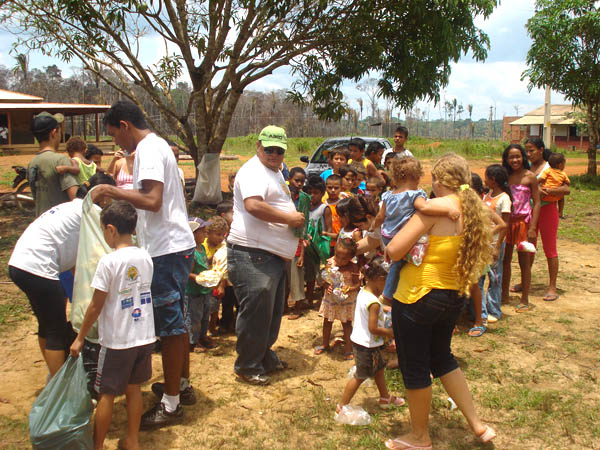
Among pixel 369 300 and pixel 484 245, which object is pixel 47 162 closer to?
pixel 369 300

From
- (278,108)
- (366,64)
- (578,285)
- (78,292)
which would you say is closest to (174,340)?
(78,292)

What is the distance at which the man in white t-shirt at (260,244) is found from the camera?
3.70 m

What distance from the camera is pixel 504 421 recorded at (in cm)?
347

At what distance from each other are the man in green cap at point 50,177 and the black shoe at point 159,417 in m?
1.96

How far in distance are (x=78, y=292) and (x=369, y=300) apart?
184 centimetres

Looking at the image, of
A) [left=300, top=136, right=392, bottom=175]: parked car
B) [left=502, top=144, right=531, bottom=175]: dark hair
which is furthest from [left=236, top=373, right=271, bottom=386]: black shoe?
[left=300, top=136, right=392, bottom=175]: parked car

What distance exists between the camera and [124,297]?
286 cm

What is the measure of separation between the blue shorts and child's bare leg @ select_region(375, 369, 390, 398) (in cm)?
137

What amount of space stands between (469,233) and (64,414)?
238cm

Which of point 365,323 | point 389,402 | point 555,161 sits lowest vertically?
point 389,402

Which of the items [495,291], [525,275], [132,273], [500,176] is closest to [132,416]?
[132,273]

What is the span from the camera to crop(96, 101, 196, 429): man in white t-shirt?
10.1ft

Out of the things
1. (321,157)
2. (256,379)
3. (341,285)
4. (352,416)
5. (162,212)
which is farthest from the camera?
(321,157)

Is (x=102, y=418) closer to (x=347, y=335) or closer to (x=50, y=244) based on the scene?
(x=50, y=244)
